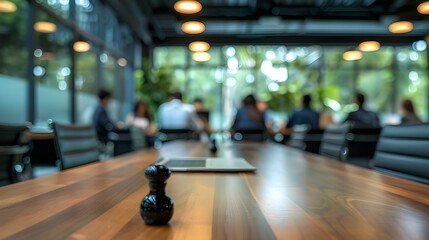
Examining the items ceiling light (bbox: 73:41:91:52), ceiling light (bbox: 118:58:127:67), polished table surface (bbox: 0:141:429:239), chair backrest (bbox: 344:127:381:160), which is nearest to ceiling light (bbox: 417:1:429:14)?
chair backrest (bbox: 344:127:381:160)

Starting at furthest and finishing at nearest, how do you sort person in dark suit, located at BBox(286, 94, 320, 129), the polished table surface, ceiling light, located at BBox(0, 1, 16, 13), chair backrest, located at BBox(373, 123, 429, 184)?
person in dark suit, located at BBox(286, 94, 320, 129) < ceiling light, located at BBox(0, 1, 16, 13) < chair backrest, located at BBox(373, 123, 429, 184) < the polished table surface

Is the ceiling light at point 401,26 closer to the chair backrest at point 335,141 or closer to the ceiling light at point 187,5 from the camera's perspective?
the ceiling light at point 187,5

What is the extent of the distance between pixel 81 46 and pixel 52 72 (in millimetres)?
1183

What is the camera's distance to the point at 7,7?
13.3 ft

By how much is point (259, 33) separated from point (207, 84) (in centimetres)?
204

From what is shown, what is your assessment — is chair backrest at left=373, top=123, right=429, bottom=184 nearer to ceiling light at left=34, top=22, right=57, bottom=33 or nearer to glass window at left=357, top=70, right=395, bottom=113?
ceiling light at left=34, top=22, right=57, bottom=33

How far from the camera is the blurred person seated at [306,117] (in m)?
6.08

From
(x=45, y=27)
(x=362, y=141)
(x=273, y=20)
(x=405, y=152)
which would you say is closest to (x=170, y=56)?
(x=273, y=20)

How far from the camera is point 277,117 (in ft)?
35.7

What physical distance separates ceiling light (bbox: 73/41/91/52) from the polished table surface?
17.6ft

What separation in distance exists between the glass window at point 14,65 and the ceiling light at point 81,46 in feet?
4.94

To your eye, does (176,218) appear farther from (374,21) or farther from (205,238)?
(374,21)

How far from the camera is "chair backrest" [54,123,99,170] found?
161cm

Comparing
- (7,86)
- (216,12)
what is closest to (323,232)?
(7,86)
